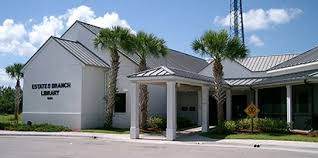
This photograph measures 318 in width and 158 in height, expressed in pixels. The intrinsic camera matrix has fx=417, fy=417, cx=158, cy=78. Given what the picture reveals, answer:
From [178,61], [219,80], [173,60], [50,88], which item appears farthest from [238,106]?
[50,88]

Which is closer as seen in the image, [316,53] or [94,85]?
[316,53]

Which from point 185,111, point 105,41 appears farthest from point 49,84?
point 185,111

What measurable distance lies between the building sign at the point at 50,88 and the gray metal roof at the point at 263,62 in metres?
14.2

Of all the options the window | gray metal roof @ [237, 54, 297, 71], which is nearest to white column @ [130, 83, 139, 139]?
the window

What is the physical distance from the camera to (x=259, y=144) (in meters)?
19.0

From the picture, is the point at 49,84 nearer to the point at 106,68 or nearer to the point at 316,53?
the point at 106,68

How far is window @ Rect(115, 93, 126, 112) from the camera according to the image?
31413 mm

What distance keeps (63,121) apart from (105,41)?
671 centimetres

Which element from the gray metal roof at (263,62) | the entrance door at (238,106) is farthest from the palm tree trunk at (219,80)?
the gray metal roof at (263,62)

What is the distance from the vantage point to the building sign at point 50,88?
30688mm

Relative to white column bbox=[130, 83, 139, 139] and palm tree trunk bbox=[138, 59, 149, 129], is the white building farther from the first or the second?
white column bbox=[130, 83, 139, 139]

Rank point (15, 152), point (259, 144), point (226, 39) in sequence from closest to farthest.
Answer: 1. point (15, 152)
2. point (259, 144)
3. point (226, 39)

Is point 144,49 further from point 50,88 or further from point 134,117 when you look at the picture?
point 50,88

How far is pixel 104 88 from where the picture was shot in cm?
3209
